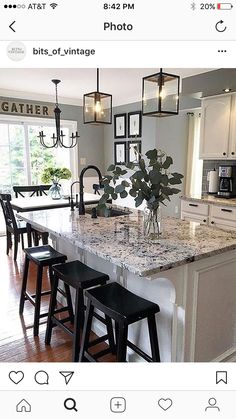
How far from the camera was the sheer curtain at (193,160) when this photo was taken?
15.1 ft

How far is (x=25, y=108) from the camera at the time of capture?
15.3ft

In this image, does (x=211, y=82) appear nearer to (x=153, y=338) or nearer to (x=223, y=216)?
(x=223, y=216)

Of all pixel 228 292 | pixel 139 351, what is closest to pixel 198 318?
pixel 228 292

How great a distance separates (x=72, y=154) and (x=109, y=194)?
154 inches

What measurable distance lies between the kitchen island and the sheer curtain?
3.08 meters

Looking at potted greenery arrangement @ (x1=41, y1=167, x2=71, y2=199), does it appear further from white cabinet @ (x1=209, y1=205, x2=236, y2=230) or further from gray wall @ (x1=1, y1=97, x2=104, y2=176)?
white cabinet @ (x1=209, y1=205, x2=236, y2=230)

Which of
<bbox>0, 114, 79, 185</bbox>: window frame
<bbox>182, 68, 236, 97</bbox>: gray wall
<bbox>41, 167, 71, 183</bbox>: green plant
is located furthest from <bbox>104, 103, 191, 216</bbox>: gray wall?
<bbox>41, 167, 71, 183</bbox>: green plant

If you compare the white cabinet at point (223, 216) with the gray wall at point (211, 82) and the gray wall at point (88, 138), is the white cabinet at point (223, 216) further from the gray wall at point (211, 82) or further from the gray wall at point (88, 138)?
the gray wall at point (88, 138)
